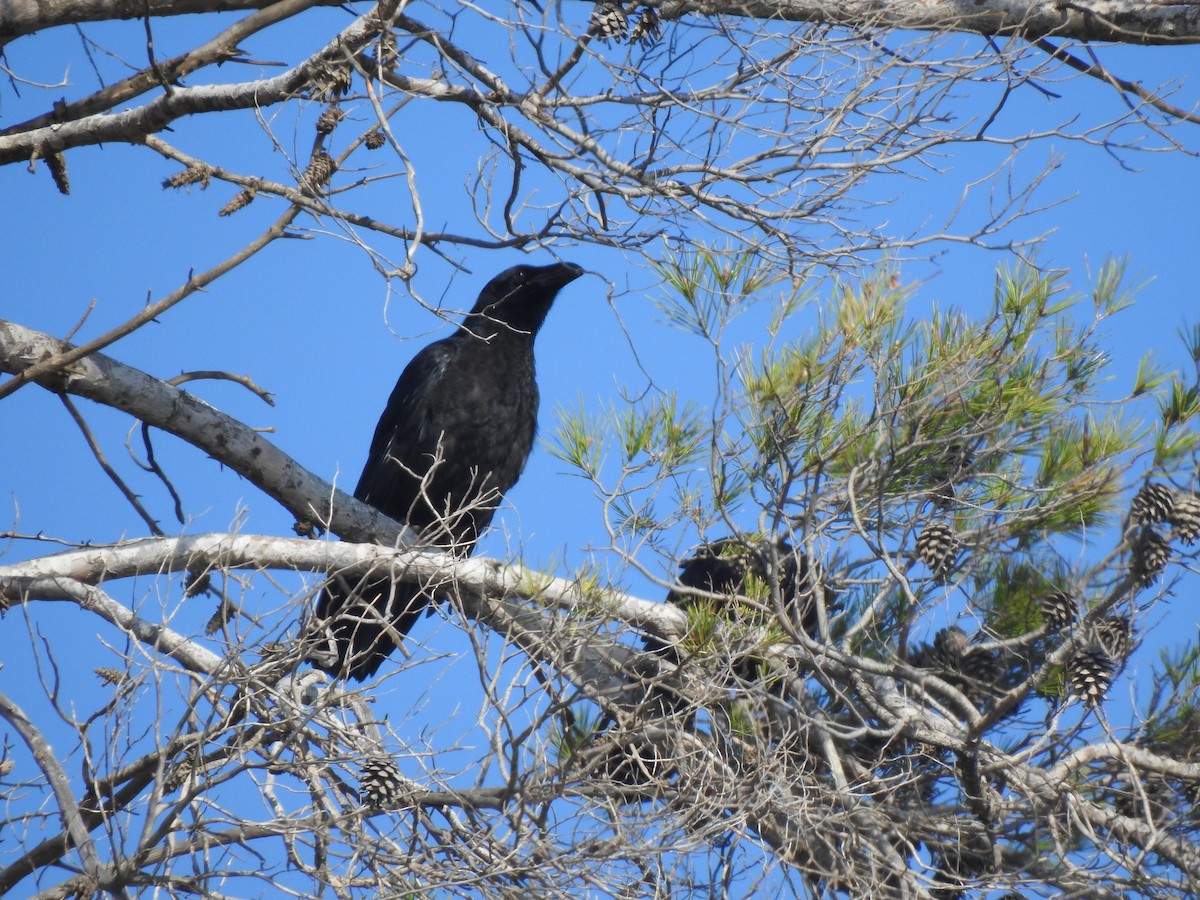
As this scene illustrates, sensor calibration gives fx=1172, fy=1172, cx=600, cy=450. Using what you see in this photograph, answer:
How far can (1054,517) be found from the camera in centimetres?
356

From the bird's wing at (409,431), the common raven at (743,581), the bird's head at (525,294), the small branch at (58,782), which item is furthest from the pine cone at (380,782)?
the bird's head at (525,294)

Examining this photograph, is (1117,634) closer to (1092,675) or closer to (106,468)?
(1092,675)

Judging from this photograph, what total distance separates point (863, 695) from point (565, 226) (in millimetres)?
1604

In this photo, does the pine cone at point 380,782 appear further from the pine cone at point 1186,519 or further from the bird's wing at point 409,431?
the bird's wing at point 409,431

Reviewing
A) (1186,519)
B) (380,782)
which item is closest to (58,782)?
(380,782)

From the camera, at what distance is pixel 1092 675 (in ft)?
9.52

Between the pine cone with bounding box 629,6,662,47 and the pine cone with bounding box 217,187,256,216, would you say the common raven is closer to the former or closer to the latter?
the pine cone with bounding box 629,6,662,47

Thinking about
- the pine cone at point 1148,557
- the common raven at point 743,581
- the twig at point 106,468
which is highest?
the twig at point 106,468

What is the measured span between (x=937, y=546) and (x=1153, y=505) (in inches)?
22.6

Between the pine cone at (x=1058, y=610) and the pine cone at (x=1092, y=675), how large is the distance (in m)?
0.24

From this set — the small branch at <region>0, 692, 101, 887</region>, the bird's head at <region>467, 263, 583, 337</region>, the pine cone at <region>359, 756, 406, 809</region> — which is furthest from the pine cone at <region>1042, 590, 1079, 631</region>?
the bird's head at <region>467, 263, 583, 337</region>

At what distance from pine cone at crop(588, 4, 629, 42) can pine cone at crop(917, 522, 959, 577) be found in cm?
165

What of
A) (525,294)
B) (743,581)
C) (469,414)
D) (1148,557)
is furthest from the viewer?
(525,294)

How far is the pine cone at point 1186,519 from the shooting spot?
9.46ft
